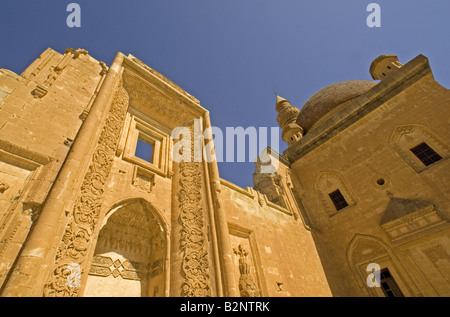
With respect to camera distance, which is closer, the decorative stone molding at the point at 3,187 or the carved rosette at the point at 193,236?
the decorative stone molding at the point at 3,187

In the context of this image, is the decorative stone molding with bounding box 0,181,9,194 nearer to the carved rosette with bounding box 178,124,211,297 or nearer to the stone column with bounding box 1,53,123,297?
the stone column with bounding box 1,53,123,297

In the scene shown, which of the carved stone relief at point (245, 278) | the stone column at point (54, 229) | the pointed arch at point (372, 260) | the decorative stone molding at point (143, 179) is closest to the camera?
the stone column at point (54, 229)

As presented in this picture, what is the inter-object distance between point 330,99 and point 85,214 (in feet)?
62.2

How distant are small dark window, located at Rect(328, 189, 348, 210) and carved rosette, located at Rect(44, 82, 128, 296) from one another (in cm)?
1032

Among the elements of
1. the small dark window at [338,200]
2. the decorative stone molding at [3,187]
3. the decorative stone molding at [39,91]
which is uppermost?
the small dark window at [338,200]

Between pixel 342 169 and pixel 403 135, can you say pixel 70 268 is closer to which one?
pixel 342 169

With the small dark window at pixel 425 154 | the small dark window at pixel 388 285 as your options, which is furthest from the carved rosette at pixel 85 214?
the small dark window at pixel 425 154

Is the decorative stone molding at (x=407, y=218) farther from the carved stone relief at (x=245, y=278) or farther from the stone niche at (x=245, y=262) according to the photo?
the carved stone relief at (x=245, y=278)

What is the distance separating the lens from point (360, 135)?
11.5 m

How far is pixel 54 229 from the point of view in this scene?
316cm

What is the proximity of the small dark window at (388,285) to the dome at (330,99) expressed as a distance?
11893 mm

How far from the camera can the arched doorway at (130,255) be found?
14.0 ft

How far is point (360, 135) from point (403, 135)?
5.70ft

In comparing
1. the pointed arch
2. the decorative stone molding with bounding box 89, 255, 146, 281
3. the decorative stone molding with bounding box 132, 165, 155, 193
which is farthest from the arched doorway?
the pointed arch
